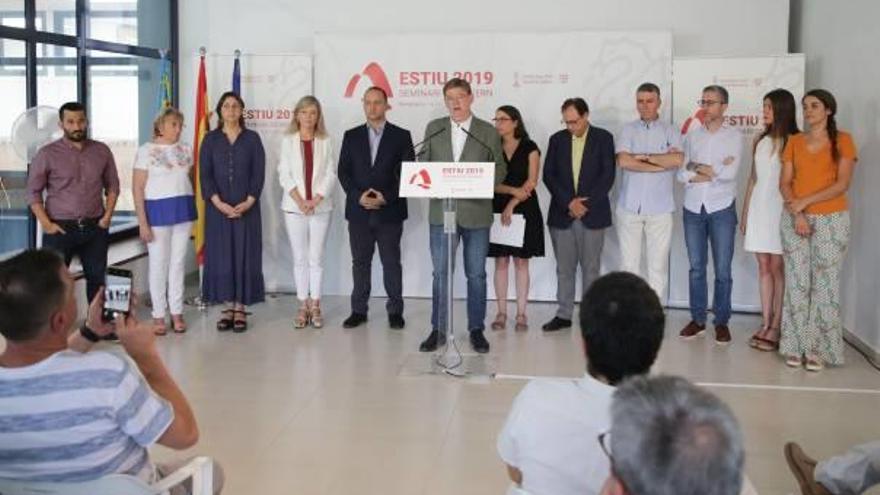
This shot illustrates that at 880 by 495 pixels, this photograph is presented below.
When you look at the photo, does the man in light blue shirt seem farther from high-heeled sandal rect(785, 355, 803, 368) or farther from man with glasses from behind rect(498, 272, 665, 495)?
man with glasses from behind rect(498, 272, 665, 495)

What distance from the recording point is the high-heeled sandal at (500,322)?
673cm

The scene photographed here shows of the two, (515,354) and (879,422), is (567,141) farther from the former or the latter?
(879,422)

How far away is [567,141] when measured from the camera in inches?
259

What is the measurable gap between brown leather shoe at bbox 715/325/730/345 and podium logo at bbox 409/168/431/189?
7.78ft

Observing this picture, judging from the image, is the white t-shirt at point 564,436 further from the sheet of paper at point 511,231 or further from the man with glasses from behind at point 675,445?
the sheet of paper at point 511,231


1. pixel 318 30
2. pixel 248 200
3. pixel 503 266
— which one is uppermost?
pixel 318 30

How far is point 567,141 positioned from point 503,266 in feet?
3.25

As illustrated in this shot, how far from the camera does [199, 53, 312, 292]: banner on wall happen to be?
7.74 metres

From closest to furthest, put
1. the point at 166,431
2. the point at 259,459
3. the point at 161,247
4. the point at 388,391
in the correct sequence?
the point at 166,431 < the point at 259,459 < the point at 388,391 < the point at 161,247

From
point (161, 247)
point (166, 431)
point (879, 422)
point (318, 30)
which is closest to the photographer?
point (166, 431)

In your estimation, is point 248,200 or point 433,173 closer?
point 433,173

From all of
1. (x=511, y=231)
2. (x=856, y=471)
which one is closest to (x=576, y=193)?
(x=511, y=231)

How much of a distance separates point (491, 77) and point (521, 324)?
203 centimetres

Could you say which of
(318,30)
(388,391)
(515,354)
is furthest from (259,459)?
(318,30)
